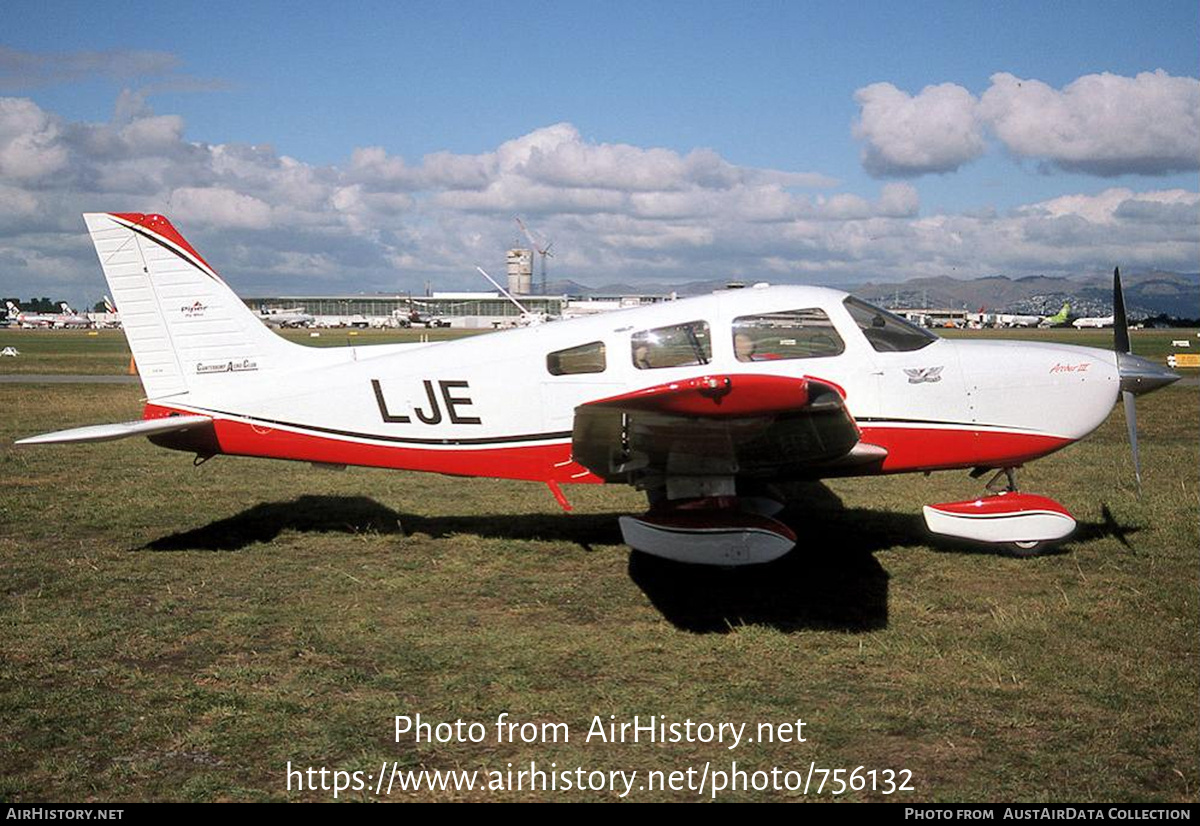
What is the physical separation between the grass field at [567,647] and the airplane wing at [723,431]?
969 mm

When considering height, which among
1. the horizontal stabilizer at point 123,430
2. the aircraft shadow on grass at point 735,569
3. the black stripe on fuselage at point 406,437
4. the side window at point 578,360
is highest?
the side window at point 578,360

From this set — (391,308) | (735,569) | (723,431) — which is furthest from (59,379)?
(391,308)

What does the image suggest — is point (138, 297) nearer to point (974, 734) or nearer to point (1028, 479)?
point (974, 734)

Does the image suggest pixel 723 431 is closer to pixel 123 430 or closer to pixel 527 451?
pixel 527 451

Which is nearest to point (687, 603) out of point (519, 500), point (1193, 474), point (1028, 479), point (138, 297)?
point (519, 500)

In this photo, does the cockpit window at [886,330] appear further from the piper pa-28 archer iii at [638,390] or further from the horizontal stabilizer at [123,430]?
the horizontal stabilizer at [123,430]

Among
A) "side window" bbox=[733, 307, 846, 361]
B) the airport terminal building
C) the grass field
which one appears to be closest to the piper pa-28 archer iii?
"side window" bbox=[733, 307, 846, 361]

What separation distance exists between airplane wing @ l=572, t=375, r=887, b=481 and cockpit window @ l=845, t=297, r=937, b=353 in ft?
2.78

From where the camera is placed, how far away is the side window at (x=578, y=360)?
7.20 m

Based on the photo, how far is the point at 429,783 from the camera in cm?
398

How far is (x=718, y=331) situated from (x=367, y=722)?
12.9 feet

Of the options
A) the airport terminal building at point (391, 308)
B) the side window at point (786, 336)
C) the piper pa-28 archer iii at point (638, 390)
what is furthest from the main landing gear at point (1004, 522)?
the airport terminal building at point (391, 308)

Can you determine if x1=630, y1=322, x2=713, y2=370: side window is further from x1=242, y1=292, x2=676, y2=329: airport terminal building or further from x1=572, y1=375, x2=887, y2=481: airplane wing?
x1=242, y1=292, x2=676, y2=329: airport terminal building

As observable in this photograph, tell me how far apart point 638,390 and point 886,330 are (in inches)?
89.0
